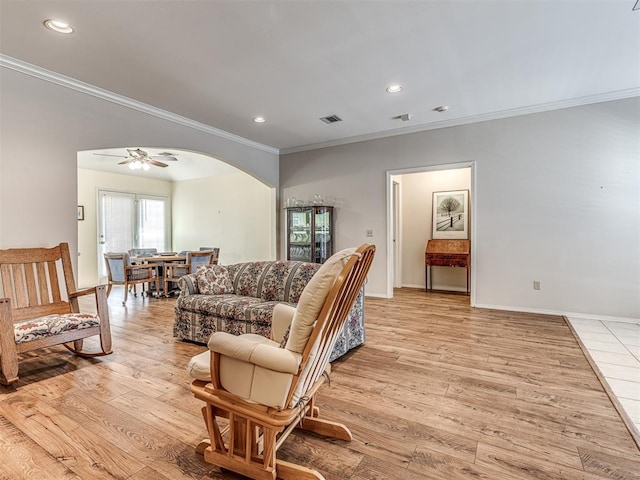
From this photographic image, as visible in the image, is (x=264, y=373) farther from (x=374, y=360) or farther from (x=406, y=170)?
(x=406, y=170)

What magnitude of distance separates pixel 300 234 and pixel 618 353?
451cm

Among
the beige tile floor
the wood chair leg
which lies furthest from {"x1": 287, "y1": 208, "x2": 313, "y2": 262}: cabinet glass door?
the wood chair leg

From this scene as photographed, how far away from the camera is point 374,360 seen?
2852mm

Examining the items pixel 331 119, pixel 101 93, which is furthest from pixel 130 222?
pixel 331 119

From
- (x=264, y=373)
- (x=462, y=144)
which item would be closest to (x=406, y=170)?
(x=462, y=144)

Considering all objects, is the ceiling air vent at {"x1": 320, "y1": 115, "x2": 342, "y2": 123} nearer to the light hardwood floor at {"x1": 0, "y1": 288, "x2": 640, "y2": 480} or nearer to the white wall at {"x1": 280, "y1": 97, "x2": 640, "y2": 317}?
the white wall at {"x1": 280, "y1": 97, "x2": 640, "y2": 317}

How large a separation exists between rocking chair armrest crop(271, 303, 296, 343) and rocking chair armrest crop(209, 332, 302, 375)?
45 centimetres

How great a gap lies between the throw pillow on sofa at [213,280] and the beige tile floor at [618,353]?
132 inches

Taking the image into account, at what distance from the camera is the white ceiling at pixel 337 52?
7.79 feet

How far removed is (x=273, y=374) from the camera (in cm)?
136

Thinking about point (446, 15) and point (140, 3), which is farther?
point (446, 15)

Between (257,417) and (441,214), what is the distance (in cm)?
573

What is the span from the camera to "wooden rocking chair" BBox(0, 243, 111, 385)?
234 cm

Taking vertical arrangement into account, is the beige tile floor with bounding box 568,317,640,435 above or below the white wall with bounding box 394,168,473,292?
below
